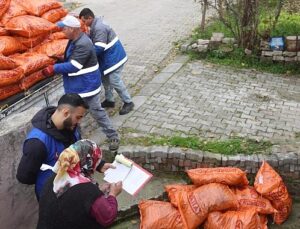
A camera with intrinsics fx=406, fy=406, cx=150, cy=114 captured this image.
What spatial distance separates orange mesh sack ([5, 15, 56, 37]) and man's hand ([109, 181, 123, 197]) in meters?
3.32

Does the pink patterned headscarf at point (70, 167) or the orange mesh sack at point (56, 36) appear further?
the orange mesh sack at point (56, 36)

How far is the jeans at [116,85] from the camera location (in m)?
Result: 5.97

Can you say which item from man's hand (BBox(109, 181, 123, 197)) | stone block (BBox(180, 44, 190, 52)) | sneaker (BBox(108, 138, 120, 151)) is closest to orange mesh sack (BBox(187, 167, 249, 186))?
sneaker (BBox(108, 138, 120, 151))

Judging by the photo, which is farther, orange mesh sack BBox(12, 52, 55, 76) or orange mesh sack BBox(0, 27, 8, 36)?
orange mesh sack BBox(0, 27, 8, 36)

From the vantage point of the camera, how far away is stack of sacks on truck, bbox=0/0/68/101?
5051 millimetres

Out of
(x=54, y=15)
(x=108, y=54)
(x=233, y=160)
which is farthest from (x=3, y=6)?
(x=233, y=160)

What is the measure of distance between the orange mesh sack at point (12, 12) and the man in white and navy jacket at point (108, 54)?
0.90 m

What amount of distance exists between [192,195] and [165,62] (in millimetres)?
4234

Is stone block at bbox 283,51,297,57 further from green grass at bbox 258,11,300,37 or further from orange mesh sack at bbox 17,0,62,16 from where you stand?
orange mesh sack at bbox 17,0,62,16

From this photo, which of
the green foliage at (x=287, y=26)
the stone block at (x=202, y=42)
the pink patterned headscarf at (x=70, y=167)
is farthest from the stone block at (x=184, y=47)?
the pink patterned headscarf at (x=70, y=167)

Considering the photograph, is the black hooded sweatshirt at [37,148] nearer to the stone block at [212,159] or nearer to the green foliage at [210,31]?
the stone block at [212,159]

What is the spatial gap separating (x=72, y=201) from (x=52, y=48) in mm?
3621

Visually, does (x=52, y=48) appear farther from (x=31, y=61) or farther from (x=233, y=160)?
(x=233, y=160)

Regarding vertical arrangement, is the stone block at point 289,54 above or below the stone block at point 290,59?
above
